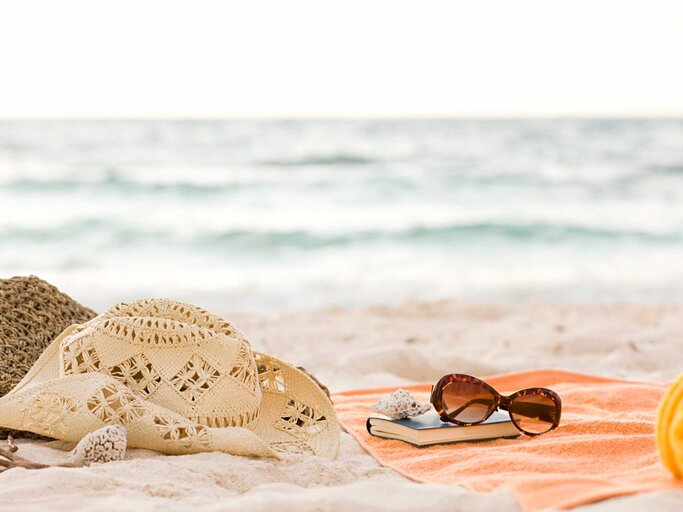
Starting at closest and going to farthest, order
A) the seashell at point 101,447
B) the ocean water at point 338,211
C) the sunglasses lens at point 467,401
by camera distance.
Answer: the seashell at point 101,447 → the sunglasses lens at point 467,401 → the ocean water at point 338,211

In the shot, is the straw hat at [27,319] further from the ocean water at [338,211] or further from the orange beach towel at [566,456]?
the ocean water at [338,211]

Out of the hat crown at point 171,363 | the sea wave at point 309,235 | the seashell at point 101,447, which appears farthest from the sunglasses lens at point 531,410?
the sea wave at point 309,235

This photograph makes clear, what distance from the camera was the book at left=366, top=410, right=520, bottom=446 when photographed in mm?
2572

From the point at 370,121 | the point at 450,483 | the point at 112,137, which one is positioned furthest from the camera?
the point at 370,121

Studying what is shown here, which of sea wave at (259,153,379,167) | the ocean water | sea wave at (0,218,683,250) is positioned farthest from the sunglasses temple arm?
sea wave at (259,153,379,167)

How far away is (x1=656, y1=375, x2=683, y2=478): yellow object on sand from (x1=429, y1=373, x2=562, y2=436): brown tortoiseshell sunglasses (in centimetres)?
67

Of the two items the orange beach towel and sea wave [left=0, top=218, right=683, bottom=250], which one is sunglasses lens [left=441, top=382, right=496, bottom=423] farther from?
sea wave [left=0, top=218, right=683, bottom=250]

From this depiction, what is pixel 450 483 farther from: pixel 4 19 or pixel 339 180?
pixel 4 19

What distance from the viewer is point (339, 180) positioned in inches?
663

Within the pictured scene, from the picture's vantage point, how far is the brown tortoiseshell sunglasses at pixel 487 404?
2.57 m

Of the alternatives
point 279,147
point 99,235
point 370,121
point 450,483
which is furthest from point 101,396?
point 370,121

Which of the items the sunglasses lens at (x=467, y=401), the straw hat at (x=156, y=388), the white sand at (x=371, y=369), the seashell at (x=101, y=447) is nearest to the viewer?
the white sand at (x=371, y=369)

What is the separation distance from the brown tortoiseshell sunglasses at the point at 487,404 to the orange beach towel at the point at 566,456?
5 centimetres

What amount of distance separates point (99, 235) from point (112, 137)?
927cm
